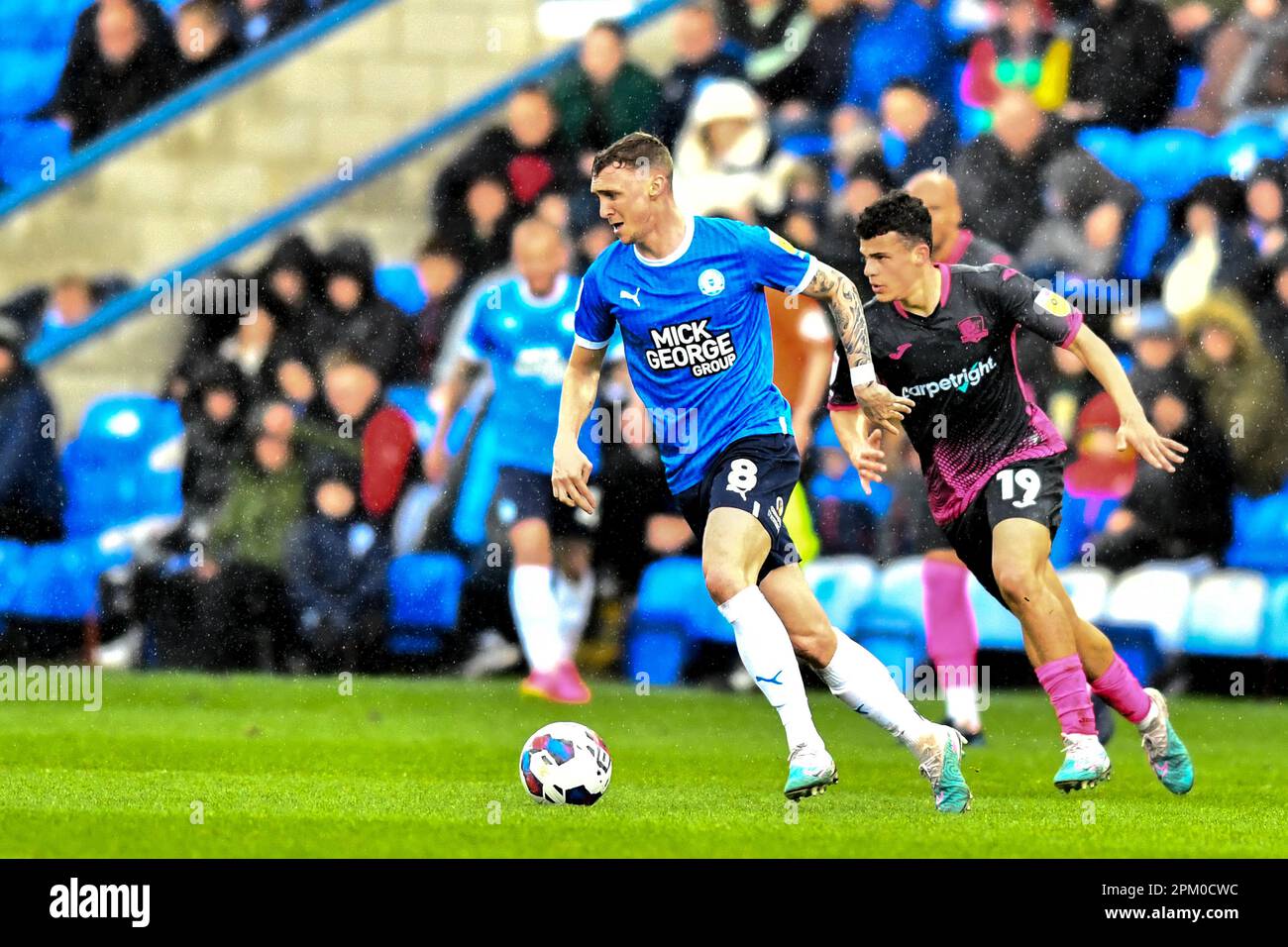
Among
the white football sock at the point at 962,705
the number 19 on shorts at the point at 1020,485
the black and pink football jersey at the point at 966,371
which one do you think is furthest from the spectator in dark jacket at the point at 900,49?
the number 19 on shorts at the point at 1020,485

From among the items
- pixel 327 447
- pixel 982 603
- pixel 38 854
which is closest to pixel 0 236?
pixel 327 447

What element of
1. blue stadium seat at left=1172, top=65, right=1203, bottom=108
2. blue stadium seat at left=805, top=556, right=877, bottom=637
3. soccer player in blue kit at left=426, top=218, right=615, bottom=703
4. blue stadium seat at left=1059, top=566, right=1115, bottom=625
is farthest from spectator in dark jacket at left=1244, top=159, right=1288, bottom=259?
soccer player in blue kit at left=426, top=218, right=615, bottom=703

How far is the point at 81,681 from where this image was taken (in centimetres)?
1162

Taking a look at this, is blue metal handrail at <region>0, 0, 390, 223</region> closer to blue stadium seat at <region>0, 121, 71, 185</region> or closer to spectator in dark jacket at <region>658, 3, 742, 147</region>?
blue stadium seat at <region>0, 121, 71, 185</region>

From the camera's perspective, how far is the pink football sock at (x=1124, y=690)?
7672 mm

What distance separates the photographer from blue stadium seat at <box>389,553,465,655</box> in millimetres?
12211

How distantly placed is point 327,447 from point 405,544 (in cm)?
74

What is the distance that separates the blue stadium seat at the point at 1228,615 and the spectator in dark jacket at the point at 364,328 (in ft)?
15.8

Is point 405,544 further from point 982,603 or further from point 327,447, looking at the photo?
point 982,603

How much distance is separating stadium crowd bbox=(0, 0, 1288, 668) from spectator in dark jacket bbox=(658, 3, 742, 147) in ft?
0.07

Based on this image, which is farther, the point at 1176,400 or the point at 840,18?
the point at 840,18

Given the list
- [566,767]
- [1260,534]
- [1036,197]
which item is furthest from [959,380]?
[1036,197]

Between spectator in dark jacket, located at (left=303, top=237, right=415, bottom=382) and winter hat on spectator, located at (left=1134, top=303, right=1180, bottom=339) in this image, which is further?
spectator in dark jacket, located at (left=303, top=237, right=415, bottom=382)
